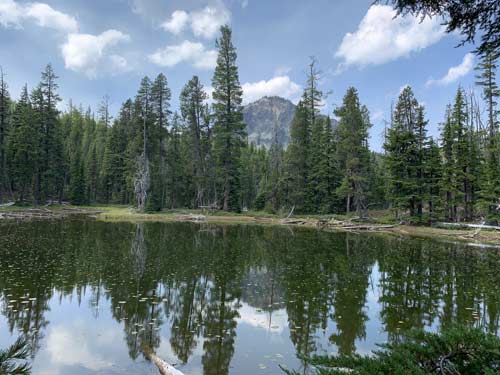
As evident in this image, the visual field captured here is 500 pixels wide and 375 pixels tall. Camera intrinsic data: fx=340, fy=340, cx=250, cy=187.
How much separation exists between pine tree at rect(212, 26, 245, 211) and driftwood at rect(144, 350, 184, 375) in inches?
1487

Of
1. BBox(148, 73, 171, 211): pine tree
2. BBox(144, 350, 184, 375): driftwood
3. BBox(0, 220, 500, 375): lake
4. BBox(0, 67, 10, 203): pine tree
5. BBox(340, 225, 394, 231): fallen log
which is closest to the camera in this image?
BBox(144, 350, 184, 375): driftwood

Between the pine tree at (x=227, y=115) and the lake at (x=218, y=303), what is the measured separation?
2730cm

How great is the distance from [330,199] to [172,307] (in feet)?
131

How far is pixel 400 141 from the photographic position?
3628 cm

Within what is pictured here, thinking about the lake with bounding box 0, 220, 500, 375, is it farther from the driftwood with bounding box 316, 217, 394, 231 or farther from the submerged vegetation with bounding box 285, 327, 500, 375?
the driftwood with bounding box 316, 217, 394, 231

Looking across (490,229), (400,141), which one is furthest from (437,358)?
(400,141)

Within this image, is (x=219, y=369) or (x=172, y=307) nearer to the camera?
(x=219, y=369)

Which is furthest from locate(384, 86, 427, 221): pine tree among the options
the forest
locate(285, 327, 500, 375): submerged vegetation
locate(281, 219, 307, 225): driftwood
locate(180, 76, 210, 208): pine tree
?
locate(285, 327, 500, 375): submerged vegetation

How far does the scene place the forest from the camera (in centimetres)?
3631

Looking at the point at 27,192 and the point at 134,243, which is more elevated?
the point at 27,192

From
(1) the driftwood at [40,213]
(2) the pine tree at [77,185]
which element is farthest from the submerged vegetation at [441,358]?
(2) the pine tree at [77,185]

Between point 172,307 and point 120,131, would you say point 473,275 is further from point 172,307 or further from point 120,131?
point 120,131

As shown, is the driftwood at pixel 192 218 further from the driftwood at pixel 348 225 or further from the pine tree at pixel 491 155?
the pine tree at pixel 491 155

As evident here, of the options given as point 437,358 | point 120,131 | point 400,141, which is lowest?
point 437,358
